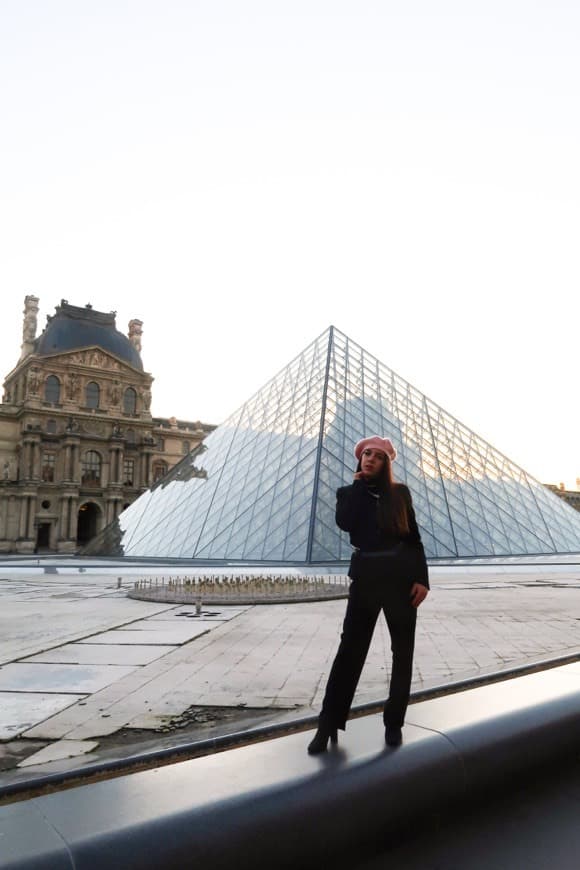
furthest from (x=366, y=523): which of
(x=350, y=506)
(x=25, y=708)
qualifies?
(x=25, y=708)

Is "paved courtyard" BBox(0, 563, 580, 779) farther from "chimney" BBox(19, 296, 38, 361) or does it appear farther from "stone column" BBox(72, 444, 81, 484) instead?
"chimney" BBox(19, 296, 38, 361)

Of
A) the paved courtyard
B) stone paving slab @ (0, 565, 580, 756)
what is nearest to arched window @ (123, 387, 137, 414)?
stone paving slab @ (0, 565, 580, 756)

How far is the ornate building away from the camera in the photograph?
55.1 m

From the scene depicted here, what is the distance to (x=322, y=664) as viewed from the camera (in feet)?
18.0

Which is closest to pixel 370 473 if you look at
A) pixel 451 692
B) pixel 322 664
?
pixel 451 692

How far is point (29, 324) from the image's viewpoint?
2724 inches

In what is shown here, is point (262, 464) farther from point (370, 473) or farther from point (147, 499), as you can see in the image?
point (370, 473)

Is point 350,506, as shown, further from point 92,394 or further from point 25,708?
point 92,394

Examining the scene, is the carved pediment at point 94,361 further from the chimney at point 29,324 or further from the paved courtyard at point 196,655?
the paved courtyard at point 196,655

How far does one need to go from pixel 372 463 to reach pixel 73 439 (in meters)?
57.8

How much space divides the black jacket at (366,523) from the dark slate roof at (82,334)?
210 feet

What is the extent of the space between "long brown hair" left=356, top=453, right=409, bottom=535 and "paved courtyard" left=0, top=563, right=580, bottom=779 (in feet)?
5.48

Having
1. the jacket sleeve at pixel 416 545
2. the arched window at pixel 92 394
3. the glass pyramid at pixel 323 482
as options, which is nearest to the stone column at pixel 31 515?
the arched window at pixel 92 394

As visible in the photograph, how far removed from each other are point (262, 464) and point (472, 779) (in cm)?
2337
